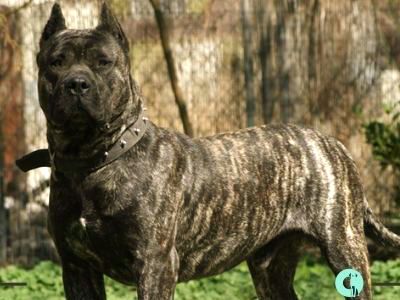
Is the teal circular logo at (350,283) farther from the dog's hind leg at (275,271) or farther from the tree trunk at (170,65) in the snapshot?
the tree trunk at (170,65)

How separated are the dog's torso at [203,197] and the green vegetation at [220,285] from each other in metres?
2.12

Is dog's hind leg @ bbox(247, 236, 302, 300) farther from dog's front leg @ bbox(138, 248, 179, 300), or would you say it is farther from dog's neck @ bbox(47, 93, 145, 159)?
dog's neck @ bbox(47, 93, 145, 159)

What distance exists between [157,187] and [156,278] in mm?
428

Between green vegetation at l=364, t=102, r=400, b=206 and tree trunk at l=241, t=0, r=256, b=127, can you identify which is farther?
tree trunk at l=241, t=0, r=256, b=127

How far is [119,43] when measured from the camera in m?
5.05

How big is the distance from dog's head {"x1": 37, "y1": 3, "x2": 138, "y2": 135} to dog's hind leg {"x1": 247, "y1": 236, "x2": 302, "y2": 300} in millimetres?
1487

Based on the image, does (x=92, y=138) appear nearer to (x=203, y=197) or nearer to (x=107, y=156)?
(x=107, y=156)

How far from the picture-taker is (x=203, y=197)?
5.34 meters

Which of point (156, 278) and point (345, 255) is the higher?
point (156, 278)

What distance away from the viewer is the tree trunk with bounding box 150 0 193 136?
915 cm

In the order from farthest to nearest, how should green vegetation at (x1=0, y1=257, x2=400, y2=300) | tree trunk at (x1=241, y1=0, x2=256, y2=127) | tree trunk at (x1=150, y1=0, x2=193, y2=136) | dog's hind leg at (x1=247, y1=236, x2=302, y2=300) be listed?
tree trunk at (x1=241, y1=0, x2=256, y2=127) → tree trunk at (x1=150, y1=0, x2=193, y2=136) → green vegetation at (x1=0, y1=257, x2=400, y2=300) → dog's hind leg at (x1=247, y1=236, x2=302, y2=300)

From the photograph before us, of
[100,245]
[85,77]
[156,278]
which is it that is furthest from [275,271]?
[85,77]

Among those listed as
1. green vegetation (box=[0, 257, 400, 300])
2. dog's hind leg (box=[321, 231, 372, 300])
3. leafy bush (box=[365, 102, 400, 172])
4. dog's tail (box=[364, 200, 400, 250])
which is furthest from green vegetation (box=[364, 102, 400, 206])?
dog's hind leg (box=[321, 231, 372, 300])

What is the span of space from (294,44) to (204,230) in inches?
172
